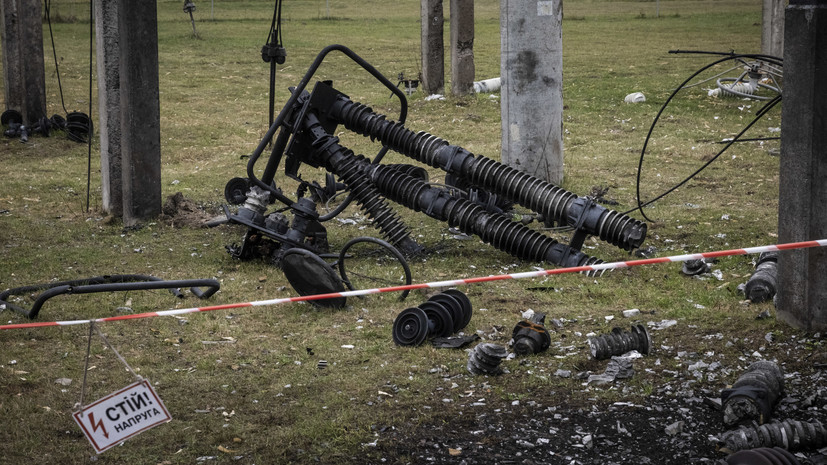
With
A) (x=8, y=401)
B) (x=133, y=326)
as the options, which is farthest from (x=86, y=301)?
(x=8, y=401)

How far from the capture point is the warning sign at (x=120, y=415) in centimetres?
389

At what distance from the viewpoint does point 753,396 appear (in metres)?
4.35

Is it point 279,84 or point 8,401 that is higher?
point 279,84

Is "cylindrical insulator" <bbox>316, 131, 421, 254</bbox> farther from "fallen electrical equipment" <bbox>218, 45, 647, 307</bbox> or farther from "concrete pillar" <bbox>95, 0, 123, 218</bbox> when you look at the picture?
"concrete pillar" <bbox>95, 0, 123, 218</bbox>

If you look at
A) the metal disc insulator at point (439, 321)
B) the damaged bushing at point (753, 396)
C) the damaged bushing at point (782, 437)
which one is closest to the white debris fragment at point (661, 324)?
the damaged bushing at point (753, 396)

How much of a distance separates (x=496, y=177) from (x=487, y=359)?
2752 millimetres

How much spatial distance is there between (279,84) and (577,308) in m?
13.4

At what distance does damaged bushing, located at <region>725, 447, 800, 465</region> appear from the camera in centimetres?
371

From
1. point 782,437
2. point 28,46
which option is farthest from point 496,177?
point 28,46

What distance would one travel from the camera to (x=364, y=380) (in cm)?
516

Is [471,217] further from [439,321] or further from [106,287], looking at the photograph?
[106,287]

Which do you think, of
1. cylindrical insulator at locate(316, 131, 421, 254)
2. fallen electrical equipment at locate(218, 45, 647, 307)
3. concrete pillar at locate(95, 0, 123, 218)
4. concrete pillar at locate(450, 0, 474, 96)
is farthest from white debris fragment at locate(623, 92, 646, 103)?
concrete pillar at locate(95, 0, 123, 218)

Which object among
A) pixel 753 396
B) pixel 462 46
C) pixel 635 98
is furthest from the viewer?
pixel 462 46

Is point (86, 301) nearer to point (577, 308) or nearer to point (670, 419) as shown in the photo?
point (577, 308)
